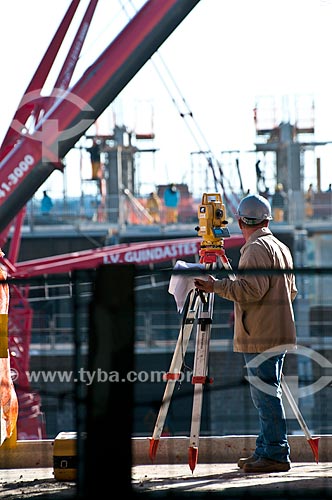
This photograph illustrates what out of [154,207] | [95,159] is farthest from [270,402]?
[95,159]

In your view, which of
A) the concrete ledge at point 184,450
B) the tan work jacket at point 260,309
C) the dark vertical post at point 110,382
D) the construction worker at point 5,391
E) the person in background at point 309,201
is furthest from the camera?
the person in background at point 309,201

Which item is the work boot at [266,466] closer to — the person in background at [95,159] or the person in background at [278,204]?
the person in background at [278,204]

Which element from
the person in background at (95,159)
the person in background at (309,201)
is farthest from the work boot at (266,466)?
the person in background at (309,201)

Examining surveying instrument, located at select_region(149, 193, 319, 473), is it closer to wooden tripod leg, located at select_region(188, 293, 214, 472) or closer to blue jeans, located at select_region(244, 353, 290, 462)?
wooden tripod leg, located at select_region(188, 293, 214, 472)

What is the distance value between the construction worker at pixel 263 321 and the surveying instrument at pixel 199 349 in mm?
261

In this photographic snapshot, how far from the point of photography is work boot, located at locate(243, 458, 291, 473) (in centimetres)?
610

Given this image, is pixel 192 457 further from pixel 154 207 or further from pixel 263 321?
pixel 154 207

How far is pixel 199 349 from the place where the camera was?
6375 mm

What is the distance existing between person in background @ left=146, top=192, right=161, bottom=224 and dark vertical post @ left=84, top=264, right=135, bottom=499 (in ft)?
93.7

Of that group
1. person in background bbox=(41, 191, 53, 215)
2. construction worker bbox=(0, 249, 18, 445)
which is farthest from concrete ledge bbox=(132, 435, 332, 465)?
person in background bbox=(41, 191, 53, 215)

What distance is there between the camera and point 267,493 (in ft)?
16.5

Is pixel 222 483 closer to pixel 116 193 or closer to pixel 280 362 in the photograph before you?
pixel 280 362

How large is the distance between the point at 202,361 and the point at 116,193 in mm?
29720

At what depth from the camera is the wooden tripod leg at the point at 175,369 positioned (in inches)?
247
